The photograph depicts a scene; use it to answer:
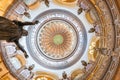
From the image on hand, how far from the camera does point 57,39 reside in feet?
52.3

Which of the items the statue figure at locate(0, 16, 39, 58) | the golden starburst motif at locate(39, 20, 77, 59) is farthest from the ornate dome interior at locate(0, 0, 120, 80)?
the statue figure at locate(0, 16, 39, 58)

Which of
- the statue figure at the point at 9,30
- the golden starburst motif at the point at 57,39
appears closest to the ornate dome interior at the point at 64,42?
the golden starburst motif at the point at 57,39

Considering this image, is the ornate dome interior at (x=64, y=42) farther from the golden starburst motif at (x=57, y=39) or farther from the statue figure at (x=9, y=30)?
the statue figure at (x=9, y=30)

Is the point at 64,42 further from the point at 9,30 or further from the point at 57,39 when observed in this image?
the point at 9,30

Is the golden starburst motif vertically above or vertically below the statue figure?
above

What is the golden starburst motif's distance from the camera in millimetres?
15797

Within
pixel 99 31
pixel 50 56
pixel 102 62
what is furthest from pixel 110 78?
pixel 50 56

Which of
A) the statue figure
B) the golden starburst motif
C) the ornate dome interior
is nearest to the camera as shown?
the statue figure

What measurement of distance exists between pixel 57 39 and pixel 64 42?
431 millimetres

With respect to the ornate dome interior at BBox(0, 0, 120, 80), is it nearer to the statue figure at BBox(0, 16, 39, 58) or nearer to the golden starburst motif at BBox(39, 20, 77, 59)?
the golden starburst motif at BBox(39, 20, 77, 59)

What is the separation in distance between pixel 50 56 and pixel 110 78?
16.7ft

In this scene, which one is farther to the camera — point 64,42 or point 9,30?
point 64,42

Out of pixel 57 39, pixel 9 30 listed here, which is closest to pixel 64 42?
pixel 57 39

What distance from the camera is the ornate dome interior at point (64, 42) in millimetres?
11617
